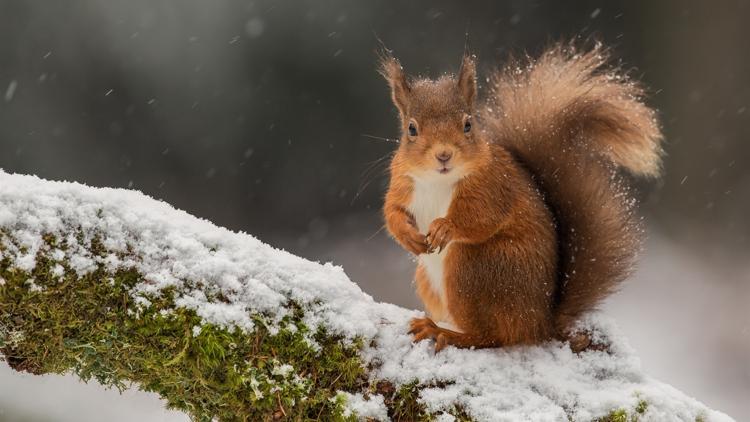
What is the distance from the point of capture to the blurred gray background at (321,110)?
5527 millimetres

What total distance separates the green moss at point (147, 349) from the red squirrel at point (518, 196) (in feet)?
1.50

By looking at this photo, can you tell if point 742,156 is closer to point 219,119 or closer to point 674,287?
point 674,287

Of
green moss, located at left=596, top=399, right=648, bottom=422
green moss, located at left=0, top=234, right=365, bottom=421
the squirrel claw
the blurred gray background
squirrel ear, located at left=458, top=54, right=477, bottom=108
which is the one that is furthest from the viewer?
the blurred gray background

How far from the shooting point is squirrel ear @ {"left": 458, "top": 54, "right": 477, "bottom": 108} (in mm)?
2459

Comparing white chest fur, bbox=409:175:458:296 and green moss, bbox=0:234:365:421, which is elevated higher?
white chest fur, bbox=409:175:458:296

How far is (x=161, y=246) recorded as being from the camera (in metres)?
1.84

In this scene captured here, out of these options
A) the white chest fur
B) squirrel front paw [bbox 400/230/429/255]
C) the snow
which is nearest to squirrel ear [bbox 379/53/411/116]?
the white chest fur

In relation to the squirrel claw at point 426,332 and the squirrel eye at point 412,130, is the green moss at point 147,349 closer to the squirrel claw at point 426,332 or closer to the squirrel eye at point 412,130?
the squirrel claw at point 426,332

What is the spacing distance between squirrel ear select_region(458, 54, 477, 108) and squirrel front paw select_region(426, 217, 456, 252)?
443 millimetres

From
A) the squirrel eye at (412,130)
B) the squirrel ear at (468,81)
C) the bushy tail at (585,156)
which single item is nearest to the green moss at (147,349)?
the squirrel eye at (412,130)

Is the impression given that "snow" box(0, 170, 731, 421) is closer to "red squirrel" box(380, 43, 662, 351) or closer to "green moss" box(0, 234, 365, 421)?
"green moss" box(0, 234, 365, 421)

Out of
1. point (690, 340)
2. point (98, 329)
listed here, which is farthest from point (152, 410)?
point (690, 340)

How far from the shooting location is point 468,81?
8.09 feet

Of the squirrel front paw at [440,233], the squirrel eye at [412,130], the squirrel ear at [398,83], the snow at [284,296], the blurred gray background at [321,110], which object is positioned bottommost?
the snow at [284,296]
